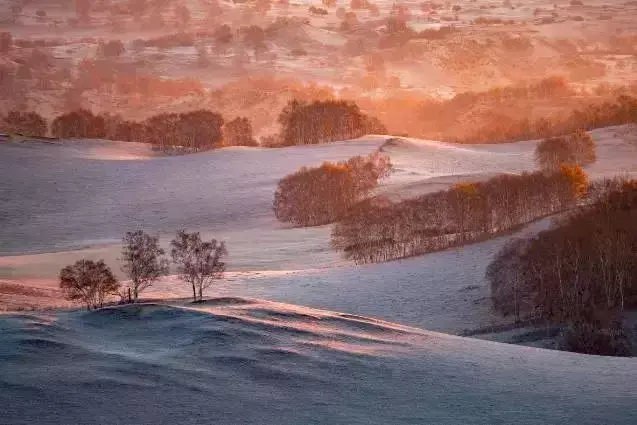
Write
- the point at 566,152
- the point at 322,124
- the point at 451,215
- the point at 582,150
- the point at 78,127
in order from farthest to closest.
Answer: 1. the point at 78,127
2. the point at 322,124
3. the point at 582,150
4. the point at 566,152
5. the point at 451,215

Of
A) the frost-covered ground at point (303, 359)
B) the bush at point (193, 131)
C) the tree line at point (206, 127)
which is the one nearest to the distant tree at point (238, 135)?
the tree line at point (206, 127)

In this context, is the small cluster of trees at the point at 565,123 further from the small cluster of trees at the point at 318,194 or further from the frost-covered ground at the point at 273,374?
the frost-covered ground at the point at 273,374

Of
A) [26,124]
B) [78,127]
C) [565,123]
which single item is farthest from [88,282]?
[565,123]

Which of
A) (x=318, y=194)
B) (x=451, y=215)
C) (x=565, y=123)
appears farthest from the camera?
(x=565, y=123)

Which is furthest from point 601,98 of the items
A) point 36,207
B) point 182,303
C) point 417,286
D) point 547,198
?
point 182,303

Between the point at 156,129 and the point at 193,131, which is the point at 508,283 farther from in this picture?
the point at 156,129

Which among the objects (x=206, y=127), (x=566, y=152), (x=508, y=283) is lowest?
(x=508, y=283)
